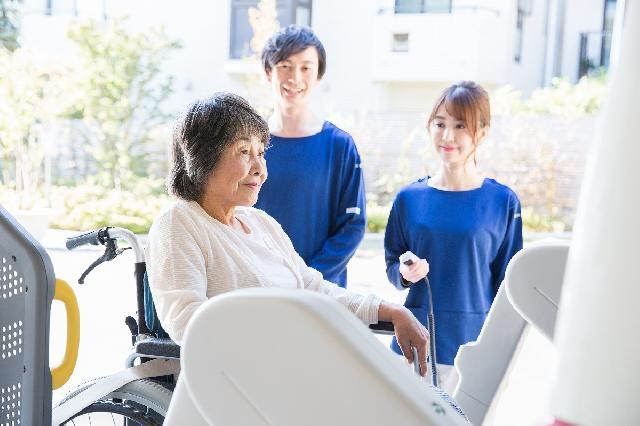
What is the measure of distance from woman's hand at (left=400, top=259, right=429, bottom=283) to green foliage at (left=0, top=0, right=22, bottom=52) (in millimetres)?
9241

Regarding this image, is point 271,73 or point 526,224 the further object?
point 526,224

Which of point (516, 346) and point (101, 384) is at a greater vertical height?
point (516, 346)

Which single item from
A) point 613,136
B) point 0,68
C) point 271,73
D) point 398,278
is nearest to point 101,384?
point 398,278

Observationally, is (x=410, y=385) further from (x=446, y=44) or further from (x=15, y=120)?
(x=446, y=44)

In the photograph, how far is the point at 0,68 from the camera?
887cm

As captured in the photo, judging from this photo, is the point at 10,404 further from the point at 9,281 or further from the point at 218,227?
the point at 218,227

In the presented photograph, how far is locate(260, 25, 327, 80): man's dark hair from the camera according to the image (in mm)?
2199

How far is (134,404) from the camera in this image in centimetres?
163

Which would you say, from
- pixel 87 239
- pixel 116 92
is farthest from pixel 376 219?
pixel 87 239

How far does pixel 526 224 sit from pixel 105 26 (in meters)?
5.54

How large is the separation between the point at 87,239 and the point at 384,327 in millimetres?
651

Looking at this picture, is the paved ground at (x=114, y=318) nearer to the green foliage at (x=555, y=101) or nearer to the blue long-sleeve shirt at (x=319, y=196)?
the blue long-sleeve shirt at (x=319, y=196)

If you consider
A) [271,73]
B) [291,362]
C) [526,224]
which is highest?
[271,73]

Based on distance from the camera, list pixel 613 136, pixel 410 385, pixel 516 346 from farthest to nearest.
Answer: pixel 516 346 → pixel 410 385 → pixel 613 136
